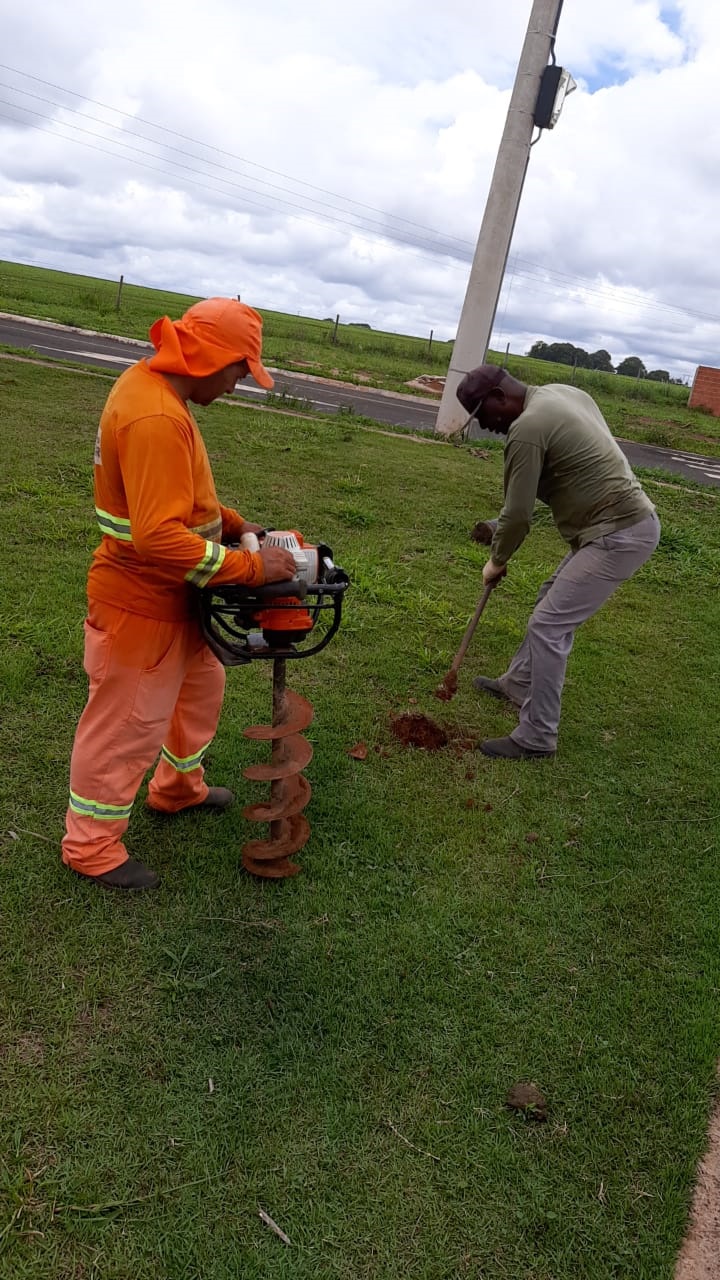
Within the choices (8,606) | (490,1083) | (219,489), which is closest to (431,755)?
(490,1083)

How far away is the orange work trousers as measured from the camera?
277 centimetres

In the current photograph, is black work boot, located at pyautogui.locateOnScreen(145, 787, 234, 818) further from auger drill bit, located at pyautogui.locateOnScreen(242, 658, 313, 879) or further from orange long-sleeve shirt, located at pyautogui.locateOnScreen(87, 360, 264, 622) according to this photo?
orange long-sleeve shirt, located at pyautogui.locateOnScreen(87, 360, 264, 622)

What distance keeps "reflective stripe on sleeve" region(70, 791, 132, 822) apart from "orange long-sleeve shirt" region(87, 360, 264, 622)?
703mm

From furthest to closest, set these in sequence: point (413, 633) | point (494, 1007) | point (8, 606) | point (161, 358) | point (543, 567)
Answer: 1. point (543, 567)
2. point (413, 633)
3. point (8, 606)
4. point (494, 1007)
5. point (161, 358)

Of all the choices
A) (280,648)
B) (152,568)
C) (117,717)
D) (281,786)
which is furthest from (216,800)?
(152,568)

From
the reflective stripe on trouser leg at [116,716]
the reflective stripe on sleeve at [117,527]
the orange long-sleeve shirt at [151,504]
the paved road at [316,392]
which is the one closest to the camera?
the orange long-sleeve shirt at [151,504]

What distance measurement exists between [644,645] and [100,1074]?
504 cm

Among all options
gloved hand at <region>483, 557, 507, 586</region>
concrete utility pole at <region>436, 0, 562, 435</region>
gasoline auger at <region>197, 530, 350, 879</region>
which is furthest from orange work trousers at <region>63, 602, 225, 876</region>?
concrete utility pole at <region>436, 0, 562, 435</region>

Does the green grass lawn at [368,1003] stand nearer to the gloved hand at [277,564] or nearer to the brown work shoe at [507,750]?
the brown work shoe at [507,750]

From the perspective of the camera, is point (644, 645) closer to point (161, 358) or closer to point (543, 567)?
point (543, 567)

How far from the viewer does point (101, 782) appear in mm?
2855

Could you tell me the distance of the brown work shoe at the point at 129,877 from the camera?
301 cm

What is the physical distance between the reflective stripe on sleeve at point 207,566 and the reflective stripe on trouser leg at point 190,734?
1.75 feet

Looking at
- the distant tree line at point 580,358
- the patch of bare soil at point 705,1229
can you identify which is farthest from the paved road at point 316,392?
the distant tree line at point 580,358
